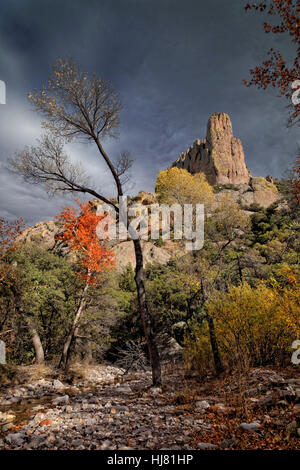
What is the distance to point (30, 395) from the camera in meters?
6.31

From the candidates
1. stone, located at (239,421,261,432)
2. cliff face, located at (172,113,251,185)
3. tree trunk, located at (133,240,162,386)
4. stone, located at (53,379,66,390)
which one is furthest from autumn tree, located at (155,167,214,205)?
cliff face, located at (172,113,251,185)

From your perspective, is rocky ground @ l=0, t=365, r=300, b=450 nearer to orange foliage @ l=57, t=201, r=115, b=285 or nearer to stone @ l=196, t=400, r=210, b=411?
stone @ l=196, t=400, r=210, b=411

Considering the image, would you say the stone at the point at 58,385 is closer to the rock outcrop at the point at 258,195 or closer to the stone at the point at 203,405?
the stone at the point at 203,405

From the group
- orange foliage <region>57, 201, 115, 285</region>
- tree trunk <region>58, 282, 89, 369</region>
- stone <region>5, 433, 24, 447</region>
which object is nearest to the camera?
stone <region>5, 433, 24, 447</region>

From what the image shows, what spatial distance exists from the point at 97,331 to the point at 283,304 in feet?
29.6

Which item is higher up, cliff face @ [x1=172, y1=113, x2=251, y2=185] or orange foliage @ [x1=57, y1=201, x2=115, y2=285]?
cliff face @ [x1=172, y1=113, x2=251, y2=185]

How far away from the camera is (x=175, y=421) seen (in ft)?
10.8

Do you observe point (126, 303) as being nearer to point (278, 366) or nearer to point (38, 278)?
point (38, 278)

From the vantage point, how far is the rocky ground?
99.4 inches

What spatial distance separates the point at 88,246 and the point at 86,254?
134 cm

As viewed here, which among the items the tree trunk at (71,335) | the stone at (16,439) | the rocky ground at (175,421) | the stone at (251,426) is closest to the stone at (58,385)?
the rocky ground at (175,421)

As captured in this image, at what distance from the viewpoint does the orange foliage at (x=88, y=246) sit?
1223cm

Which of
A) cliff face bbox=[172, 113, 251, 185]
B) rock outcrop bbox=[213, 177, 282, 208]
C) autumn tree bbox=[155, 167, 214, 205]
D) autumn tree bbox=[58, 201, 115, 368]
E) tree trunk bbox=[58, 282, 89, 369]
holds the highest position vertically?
cliff face bbox=[172, 113, 251, 185]

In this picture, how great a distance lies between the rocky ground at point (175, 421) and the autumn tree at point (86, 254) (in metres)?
5.25
